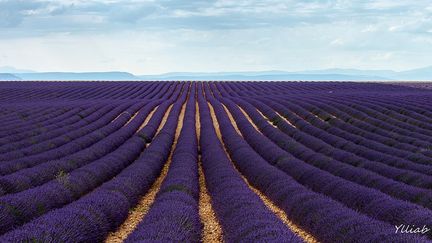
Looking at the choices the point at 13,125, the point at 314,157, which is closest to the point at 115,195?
→ the point at 314,157

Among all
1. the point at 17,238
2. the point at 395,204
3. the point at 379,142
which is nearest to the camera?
the point at 17,238

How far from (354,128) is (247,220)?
15.7 m

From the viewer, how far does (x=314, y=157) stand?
15.4 metres

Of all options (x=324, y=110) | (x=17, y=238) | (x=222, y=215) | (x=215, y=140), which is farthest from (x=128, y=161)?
(x=324, y=110)

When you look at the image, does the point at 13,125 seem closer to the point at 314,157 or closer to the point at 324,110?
the point at 314,157

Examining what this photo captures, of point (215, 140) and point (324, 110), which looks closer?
point (215, 140)

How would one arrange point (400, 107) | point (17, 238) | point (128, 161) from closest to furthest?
1. point (17, 238)
2. point (128, 161)
3. point (400, 107)

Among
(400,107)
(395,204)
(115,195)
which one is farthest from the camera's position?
(400,107)

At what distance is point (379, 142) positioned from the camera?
743 inches

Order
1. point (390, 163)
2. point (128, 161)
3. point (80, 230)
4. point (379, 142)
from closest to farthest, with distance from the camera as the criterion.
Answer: point (80, 230), point (390, 163), point (128, 161), point (379, 142)

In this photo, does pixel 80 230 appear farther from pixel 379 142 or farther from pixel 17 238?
pixel 379 142

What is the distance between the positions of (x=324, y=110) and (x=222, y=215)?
73.4ft

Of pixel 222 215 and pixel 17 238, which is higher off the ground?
pixel 17 238

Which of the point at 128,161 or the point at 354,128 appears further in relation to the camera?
Answer: the point at 354,128
